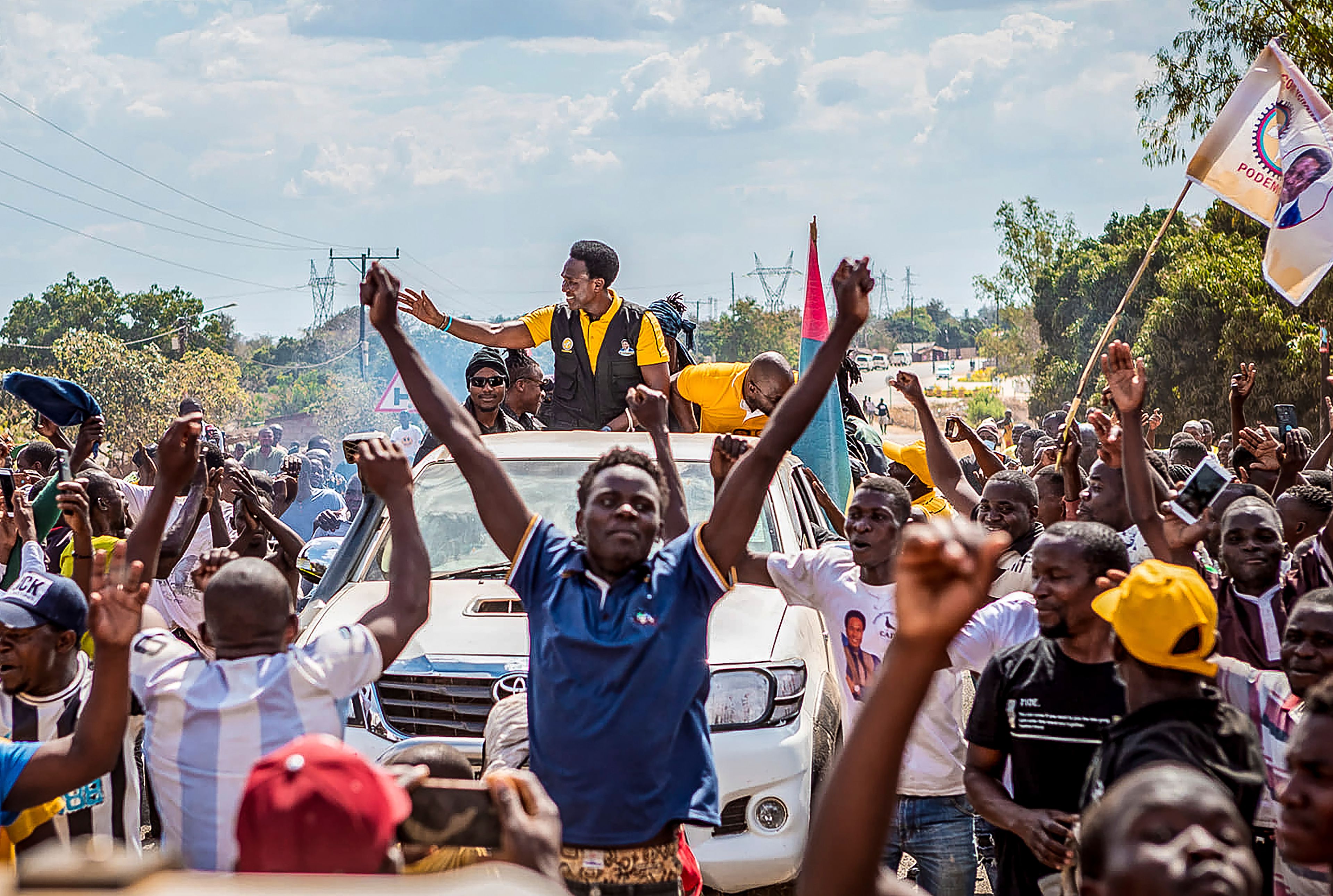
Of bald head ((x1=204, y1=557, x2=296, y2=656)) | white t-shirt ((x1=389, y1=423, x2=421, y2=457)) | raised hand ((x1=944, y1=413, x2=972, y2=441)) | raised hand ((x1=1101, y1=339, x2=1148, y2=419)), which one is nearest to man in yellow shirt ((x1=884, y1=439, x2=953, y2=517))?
raised hand ((x1=944, y1=413, x2=972, y2=441))

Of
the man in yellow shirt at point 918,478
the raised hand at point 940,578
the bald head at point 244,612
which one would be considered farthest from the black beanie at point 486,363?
the raised hand at point 940,578

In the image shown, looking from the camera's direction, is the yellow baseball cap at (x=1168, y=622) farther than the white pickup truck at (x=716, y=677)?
No

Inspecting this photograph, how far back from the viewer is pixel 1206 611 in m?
3.24

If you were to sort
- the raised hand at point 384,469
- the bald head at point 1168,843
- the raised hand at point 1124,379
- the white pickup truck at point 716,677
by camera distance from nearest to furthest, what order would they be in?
the bald head at point 1168,843, the raised hand at point 384,469, the raised hand at point 1124,379, the white pickup truck at point 716,677

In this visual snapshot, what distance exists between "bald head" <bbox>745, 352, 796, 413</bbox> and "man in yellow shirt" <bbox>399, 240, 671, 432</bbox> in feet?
2.63

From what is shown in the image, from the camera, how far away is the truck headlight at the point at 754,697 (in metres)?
5.10

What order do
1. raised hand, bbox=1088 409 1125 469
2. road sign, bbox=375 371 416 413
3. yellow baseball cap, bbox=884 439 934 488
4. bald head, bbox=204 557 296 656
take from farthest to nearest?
road sign, bbox=375 371 416 413, yellow baseball cap, bbox=884 439 934 488, raised hand, bbox=1088 409 1125 469, bald head, bbox=204 557 296 656

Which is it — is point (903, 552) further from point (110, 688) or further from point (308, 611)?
point (308, 611)

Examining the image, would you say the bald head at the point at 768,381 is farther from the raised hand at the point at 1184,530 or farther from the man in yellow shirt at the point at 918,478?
the raised hand at the point at 1184,530

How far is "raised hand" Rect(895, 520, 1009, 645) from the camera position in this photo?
2.03m

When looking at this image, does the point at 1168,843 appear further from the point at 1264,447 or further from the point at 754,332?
the point at 754,332

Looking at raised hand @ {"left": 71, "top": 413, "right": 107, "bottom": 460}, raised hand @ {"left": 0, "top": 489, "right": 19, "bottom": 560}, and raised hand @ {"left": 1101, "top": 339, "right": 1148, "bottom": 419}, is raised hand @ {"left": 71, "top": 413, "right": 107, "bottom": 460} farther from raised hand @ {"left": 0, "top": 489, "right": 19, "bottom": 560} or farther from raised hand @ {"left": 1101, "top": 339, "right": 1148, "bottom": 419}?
raised hand @ {"left": 1101, "top": 339, "right": 1148, "bottom": 419}

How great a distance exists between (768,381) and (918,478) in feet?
5.28

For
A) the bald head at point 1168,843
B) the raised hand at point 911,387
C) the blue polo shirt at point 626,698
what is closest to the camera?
the bald head at point 1168,843
